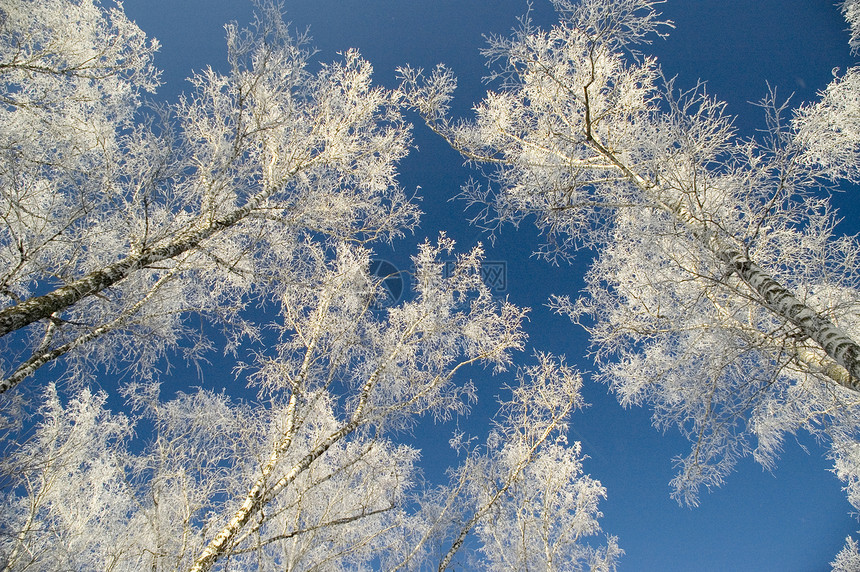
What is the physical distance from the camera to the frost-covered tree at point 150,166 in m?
4.76

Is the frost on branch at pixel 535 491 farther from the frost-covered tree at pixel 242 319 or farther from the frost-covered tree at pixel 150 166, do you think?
the frost-covered tree at pixel 150 166

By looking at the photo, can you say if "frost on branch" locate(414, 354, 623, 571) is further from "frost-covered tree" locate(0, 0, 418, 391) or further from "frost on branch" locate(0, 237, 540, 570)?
"frost-covered tree" locate(0, 0, 418, 391)

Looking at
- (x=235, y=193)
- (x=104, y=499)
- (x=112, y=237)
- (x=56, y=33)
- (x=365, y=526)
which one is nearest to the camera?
(x=235, y=193)

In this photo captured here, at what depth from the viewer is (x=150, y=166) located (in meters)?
4.32

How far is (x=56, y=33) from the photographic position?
18.4 ft

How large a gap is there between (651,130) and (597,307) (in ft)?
9.55

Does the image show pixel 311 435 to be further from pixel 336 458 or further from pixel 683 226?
pixel 683 226

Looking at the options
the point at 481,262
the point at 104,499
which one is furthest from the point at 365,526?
the point at 104,499

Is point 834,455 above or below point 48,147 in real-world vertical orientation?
above

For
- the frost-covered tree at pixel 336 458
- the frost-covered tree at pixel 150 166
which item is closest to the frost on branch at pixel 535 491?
the frost-covered tree at pixel 336 458

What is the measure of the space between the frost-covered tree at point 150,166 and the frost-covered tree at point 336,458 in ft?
3.23

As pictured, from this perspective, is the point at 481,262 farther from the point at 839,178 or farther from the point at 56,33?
the point at 56,33

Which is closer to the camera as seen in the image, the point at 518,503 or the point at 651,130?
the point at 651,130

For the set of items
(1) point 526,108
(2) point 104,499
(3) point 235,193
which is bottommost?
(2) point 104,499
